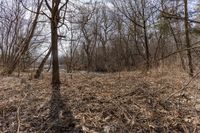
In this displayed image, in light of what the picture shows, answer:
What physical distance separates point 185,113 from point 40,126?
2.30 m

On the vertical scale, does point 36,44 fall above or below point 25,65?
above

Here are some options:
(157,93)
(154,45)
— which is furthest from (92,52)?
(157,93)

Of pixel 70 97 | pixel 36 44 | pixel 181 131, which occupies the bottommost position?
pixel 181 131

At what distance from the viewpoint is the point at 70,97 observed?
15.2 ft

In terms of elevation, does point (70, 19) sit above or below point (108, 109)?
above

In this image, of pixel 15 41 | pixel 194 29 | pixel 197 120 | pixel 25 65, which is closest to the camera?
pixel 197 120

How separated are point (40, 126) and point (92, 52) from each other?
902 inches

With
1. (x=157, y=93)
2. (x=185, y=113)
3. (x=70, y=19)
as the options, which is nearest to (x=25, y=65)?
(x=70, y=19)

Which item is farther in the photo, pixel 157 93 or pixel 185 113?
pixel 157 93

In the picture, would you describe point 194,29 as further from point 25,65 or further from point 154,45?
point 154,45

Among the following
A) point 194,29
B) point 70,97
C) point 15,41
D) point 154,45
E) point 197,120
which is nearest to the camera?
point 197,120

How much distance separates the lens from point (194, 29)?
845 cm

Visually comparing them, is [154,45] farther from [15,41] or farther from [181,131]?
[181,131]

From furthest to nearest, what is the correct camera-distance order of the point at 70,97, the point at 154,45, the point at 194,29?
the point at 154,45, the point at 194,29, the point at 70,97
